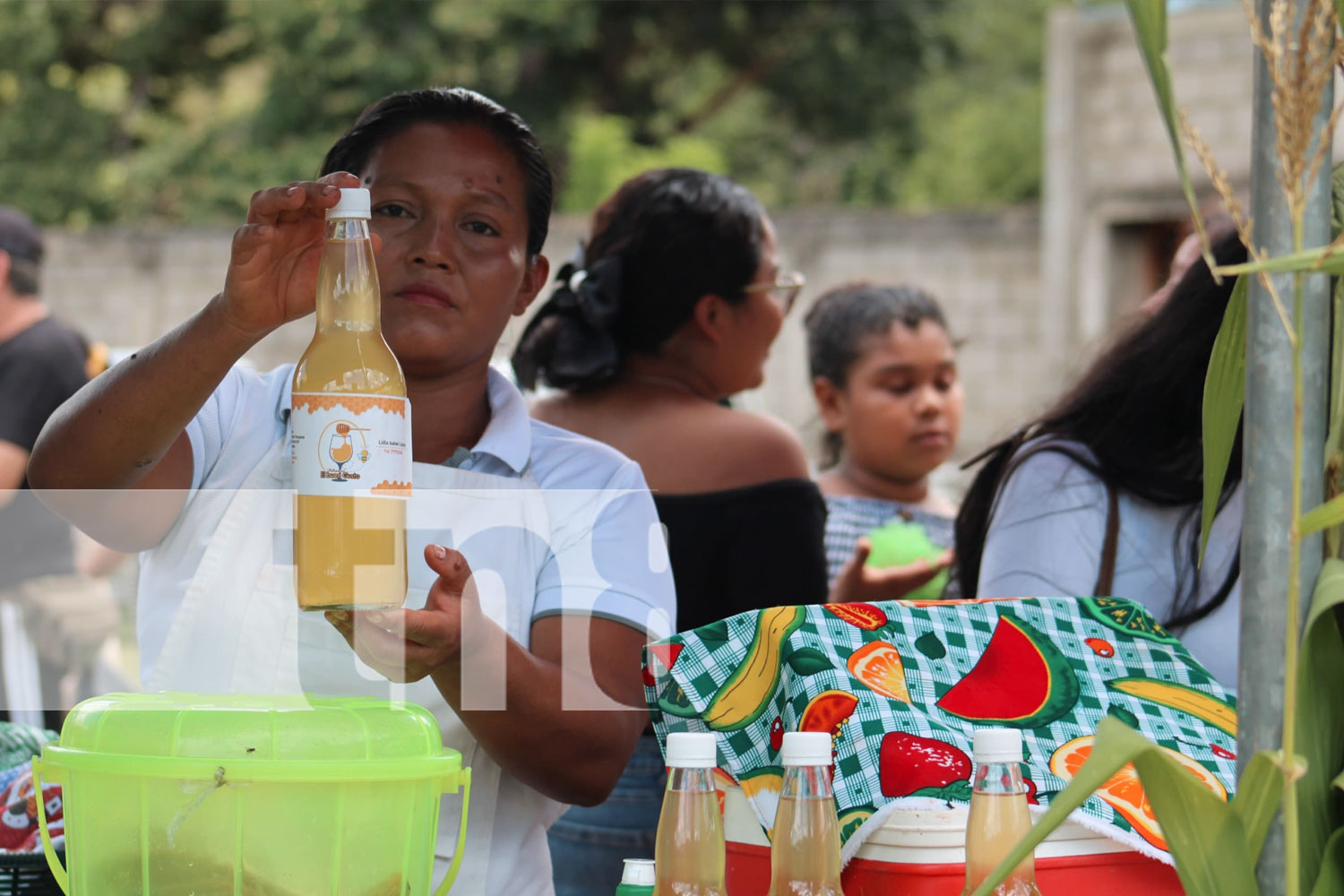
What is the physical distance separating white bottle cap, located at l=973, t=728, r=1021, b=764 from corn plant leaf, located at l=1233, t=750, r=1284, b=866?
0.58 ft

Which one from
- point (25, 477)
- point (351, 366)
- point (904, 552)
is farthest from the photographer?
point (25, 477)

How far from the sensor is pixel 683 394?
103 inches

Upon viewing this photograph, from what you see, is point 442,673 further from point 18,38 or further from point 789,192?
point 789,192

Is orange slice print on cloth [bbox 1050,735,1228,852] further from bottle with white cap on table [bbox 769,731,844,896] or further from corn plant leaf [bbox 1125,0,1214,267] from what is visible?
corn plant leaf [bbox 1125,0,1214,267]

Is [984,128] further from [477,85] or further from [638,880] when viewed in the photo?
[638,880]

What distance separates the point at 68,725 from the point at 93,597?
4009 millimetres

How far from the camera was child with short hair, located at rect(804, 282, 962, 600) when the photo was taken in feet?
11.2

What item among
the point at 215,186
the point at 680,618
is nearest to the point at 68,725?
the point at 680,618

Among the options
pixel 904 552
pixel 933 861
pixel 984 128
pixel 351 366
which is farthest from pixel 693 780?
pixel 984 128

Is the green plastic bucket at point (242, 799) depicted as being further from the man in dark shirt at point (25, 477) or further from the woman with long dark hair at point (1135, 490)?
the man in dark shirt at point (25, 477)

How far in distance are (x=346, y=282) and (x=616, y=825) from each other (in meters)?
1.32

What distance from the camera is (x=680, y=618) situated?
249 cm

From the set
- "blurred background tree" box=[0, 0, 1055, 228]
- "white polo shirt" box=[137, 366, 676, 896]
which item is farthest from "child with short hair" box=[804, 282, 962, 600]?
"blurred background tree" box=[0, 0, 1055, 228]

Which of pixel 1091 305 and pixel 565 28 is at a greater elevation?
pixel 565 28
